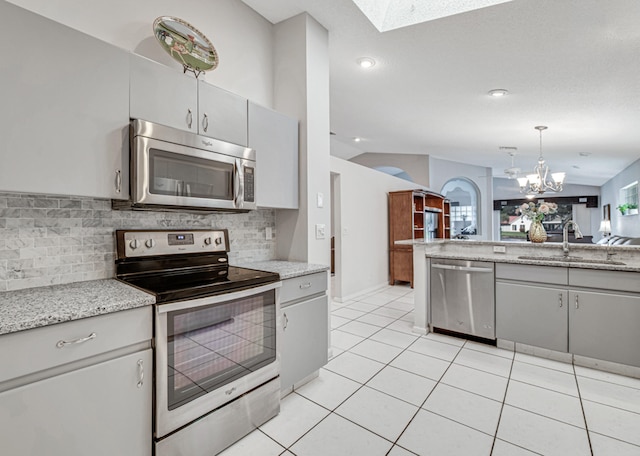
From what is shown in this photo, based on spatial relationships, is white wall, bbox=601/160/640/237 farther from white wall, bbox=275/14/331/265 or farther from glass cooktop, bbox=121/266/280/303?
glass cooktop, bbox=121/266/280/303

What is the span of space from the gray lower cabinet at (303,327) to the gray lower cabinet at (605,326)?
7.03 feet

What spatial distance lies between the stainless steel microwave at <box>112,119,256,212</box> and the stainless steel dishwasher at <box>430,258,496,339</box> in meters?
2.23

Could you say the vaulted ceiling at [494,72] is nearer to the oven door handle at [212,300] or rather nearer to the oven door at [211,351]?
the oven door handle at [212,300]

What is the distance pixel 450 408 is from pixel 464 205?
1065cm

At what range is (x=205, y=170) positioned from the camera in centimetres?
193

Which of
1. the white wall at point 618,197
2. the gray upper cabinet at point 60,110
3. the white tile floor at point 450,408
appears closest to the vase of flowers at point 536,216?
the white tile floor at point 450,408

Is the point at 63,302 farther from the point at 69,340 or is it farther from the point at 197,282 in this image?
the point at 197,282

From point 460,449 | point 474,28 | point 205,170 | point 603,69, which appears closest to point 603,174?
point 603,69

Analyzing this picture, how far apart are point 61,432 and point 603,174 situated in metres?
12.2

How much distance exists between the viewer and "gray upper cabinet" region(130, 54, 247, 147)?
5.41 ft

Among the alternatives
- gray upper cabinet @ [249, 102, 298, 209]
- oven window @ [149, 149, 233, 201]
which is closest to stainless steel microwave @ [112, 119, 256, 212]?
oven window @ [149, 149, 233, 201]

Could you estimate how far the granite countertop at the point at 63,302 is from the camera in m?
1.09

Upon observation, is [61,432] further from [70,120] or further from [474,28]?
[474,28]

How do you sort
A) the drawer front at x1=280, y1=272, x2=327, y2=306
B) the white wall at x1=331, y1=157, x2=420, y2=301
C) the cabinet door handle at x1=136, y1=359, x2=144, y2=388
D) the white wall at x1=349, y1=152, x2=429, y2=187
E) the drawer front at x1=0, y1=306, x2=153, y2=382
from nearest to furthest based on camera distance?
the drawer front at x1=0, y1=306, x2=153, y2=382, the cabinet door handle at x1=136, y1=359, x2=144, y2=388, the drawer front at x1=280, y1=272, x2=327, y2=306, the white wall at x1=331, y1=157, x2=420, y2=301, the white wall at x1=349, y1=152, x2=429, y2=187
